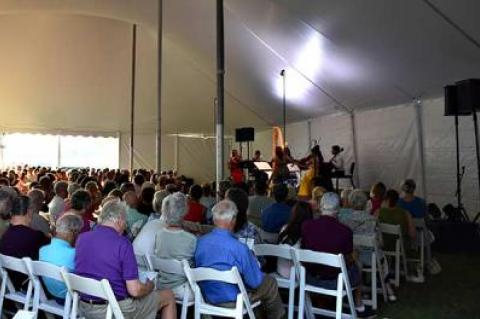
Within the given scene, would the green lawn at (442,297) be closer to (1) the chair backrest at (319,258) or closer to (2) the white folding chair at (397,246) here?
(2) the white folding chair at (397,246)

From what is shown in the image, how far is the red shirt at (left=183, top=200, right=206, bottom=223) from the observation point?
5.23 m

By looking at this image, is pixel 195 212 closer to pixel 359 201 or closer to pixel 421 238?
pixel 359 201

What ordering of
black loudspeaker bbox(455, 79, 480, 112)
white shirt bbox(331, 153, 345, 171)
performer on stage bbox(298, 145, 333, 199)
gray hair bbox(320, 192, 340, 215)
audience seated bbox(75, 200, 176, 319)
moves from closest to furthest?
audience seated bbox(75, 200, 176, 319)
gray hair bbox(320, 192, 340, 215)
black loudspeaker bbox(455, 79, 480, 112)
performer on stage bbox(298, 145, 333, 199)
white shirt bbox(331, 153, 345, 171)

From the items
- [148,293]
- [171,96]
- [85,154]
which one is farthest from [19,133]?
[148,293]

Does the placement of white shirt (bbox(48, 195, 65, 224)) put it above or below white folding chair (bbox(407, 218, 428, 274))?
above

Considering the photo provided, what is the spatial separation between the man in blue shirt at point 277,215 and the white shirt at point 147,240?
1224mm

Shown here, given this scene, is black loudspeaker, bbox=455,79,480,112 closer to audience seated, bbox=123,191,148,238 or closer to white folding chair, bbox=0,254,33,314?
audience seated, bbox=123,191,148,238

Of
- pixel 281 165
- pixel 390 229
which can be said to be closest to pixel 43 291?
pixel 390 229

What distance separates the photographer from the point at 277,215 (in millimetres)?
4629

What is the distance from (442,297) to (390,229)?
0.76 meters

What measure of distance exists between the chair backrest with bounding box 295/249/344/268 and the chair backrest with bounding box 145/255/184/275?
0.82m

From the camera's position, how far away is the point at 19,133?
54.4 feet

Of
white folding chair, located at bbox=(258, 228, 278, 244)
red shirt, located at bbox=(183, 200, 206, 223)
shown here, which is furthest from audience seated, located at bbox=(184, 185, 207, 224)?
white folding chair, located at bbox=(258, 228, 278, 244)

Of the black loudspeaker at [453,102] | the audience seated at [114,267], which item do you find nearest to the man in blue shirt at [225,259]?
the audience seated at [114,267]
